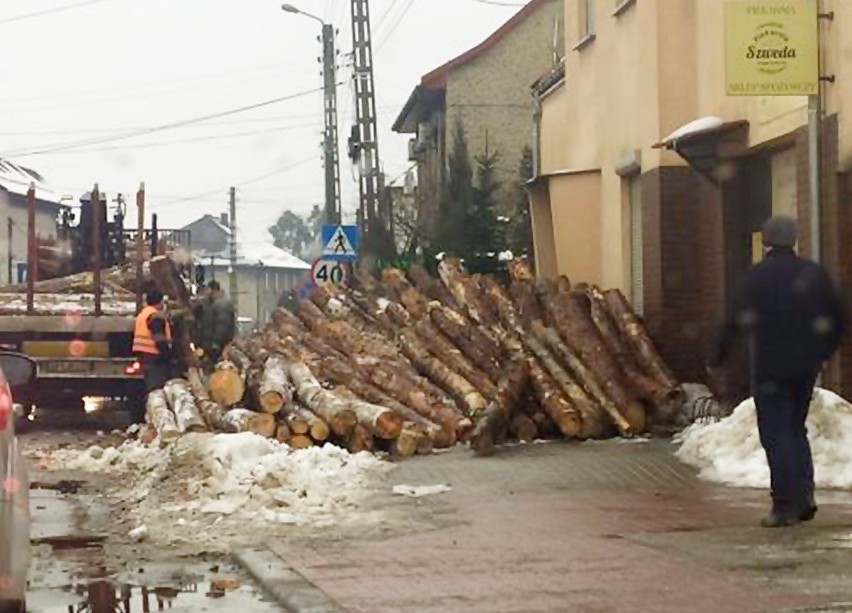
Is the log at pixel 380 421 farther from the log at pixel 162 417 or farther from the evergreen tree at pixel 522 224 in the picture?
the evergreen tree at pixel 522 224

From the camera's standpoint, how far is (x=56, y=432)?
66.8 ft

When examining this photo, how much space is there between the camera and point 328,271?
1069 inches

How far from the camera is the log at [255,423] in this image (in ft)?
49.2

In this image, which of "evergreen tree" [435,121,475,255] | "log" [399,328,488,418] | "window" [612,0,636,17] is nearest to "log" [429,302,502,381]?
"log" [399,328,488,418]

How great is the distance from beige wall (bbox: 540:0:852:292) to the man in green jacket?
5.42m

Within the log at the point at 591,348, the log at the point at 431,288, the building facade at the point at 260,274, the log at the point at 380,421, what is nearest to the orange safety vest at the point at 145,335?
the log at the point at 431,288

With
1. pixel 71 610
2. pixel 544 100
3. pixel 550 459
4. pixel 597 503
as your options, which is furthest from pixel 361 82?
pixel 71 610

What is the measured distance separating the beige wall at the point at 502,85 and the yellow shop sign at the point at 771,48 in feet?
107

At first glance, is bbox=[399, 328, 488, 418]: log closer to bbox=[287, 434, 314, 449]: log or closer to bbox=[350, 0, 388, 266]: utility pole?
bbox=[287, 434, 314, 449]: log

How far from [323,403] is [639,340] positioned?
364 cm

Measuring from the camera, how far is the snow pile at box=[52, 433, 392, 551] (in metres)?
11.0

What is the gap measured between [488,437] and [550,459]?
25.3 inches

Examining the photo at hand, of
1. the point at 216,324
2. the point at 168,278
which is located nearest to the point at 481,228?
the point at 216,324

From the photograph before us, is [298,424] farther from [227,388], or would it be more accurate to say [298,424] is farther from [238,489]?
[238,489]
